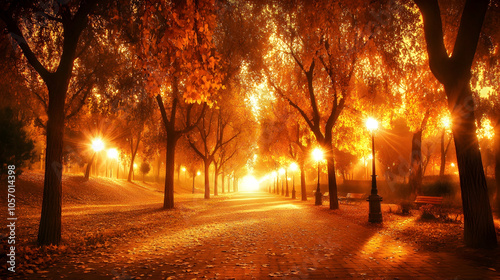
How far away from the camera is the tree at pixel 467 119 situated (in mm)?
6801

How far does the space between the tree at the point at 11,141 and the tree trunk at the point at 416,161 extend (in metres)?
26.8

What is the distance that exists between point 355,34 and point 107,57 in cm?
1412

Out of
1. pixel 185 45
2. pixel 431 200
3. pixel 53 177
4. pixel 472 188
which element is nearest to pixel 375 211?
pixel 472 188

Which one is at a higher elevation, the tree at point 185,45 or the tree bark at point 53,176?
the tree at point 185,45

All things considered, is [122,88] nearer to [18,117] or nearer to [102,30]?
[102,30]

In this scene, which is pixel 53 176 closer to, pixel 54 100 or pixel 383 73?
pixel 54 100

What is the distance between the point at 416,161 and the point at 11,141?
1079 inches

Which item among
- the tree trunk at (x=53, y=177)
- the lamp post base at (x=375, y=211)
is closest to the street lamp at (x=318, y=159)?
the lamp post base at (x=375, y=211)

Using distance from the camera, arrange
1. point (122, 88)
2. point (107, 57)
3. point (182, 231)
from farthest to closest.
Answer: point (107, 57) → point (122, 88) → point (182, 231)

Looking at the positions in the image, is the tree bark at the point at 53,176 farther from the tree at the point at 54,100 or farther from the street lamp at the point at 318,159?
the street lamp at the point at 318,159

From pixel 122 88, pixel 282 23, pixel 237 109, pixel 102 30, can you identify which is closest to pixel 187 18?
pixel 102 30

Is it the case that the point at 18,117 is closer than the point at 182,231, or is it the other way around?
the point at 182,231

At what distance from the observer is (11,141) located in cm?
1659

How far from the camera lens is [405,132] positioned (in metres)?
41.8
